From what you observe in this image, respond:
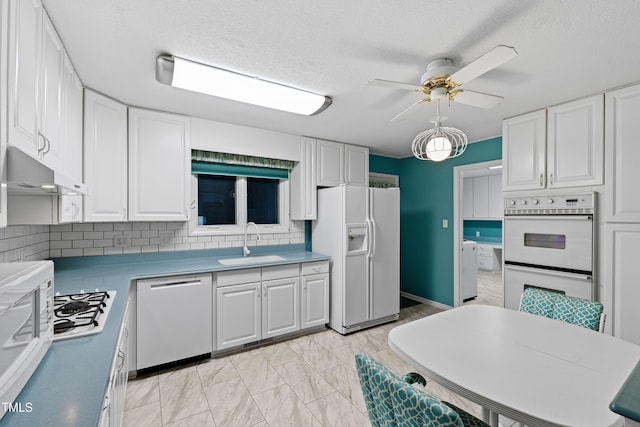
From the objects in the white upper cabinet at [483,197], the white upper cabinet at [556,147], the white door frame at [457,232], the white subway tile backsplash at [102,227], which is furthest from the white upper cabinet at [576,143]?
the white subway tile backsplash at [102,227]

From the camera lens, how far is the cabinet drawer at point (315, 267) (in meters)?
3.20

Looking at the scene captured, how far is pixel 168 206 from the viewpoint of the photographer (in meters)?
2.70

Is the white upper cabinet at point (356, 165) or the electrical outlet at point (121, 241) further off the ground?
the white upper cabinet at point (356, 165)

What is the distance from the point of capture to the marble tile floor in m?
1.93

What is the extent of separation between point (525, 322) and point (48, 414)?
2157 mm

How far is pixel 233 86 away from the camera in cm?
203

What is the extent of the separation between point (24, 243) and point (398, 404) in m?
2.58

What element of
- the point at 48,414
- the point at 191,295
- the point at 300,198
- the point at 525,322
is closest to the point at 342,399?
the point at 525,322

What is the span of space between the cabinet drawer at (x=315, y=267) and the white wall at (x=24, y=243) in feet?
7.35

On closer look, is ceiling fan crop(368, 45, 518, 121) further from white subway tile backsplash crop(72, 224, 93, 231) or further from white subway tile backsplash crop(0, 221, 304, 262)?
white subway tile backsplash crop(72, 224, 93, 231)

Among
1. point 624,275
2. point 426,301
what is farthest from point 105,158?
point 426,301

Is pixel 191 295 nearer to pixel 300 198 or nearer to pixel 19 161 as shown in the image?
pixel 300 198

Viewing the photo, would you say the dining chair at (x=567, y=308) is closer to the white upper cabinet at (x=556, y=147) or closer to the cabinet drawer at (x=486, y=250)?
the white upper cabinet at (x=556, y=147)

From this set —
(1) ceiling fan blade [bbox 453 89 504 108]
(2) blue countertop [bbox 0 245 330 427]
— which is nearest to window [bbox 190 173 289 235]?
(2) blue countertop [bbox 0 245 330 427]
